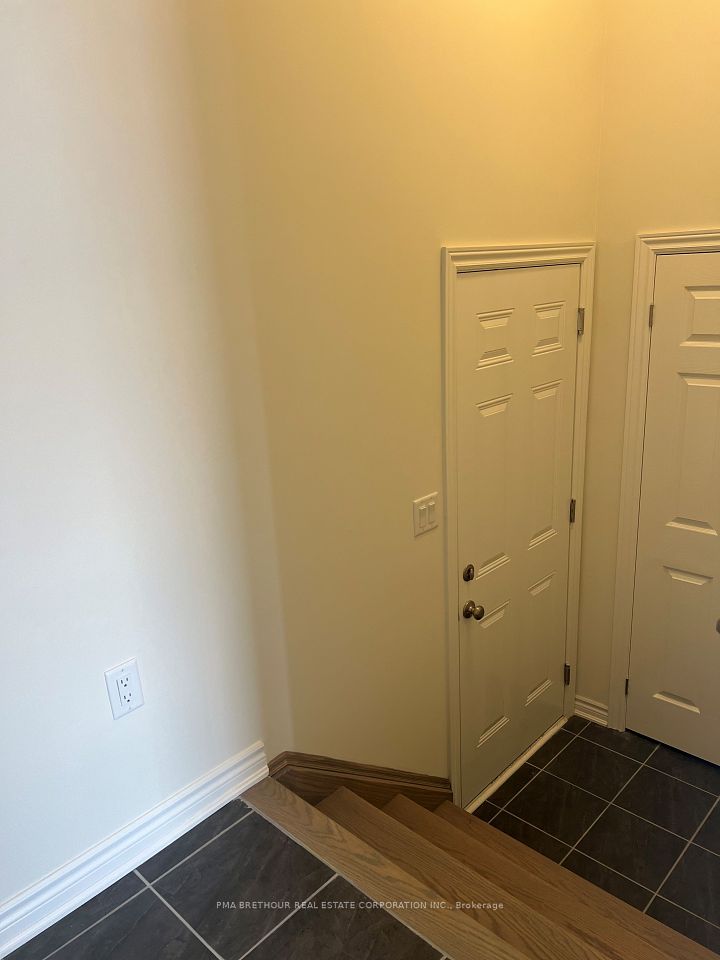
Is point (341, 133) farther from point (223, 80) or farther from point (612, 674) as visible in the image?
point (612, 674)

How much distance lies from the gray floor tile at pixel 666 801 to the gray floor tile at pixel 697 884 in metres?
0.11

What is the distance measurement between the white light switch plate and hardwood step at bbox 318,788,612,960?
0.85 m

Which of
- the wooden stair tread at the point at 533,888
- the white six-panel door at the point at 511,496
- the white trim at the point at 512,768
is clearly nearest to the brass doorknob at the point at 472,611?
the white six-panel door at the point at 511,496

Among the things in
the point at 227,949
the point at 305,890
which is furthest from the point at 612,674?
the point at 227,949

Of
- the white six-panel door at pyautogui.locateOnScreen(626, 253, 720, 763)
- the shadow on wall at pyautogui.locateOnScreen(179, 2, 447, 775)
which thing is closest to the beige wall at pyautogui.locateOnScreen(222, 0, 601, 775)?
the shadow on wall at pyautogui.locateOnScreen(179, 2, 447, 775)

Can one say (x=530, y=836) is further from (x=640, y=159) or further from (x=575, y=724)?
(x=640, y=159)

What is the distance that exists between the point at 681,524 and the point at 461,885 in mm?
1638

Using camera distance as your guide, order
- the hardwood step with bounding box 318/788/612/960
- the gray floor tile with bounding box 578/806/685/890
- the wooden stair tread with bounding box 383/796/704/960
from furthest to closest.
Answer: the gray floor tile with bounding box 578/806/685/890 < the wooden stair tread with bounding box 383/796/704/960 < the hardwood step with bounding box 318/788/612/960

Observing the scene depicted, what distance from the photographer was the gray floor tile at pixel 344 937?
58.5 inches

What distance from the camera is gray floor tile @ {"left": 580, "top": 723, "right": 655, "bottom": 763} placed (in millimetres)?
3059

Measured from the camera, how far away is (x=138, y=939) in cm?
154

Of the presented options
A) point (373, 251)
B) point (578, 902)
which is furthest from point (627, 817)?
point (373, 251)

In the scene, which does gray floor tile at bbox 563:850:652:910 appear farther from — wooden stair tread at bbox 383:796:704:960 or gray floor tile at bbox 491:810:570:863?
wooden stair tread at bbox 383:796:704:960

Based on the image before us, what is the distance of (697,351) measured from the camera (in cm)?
259
